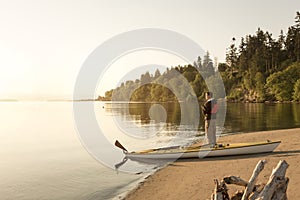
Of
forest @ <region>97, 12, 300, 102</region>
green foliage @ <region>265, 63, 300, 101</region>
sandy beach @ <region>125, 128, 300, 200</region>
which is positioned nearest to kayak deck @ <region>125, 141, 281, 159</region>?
sandy beach @ <region>125, 128, 300, 200</region>

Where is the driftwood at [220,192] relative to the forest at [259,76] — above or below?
below

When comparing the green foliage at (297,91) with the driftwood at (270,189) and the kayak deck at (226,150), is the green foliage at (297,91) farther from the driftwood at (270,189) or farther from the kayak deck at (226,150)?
the driftwood at (270,189)

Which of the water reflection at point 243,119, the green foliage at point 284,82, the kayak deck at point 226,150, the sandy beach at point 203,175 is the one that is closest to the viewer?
the sandy beach at point 203,175

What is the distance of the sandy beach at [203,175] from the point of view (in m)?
10.4

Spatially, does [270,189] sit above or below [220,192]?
above

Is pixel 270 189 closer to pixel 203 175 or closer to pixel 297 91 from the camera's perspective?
pixel 203 175

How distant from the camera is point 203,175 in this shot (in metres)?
12.6

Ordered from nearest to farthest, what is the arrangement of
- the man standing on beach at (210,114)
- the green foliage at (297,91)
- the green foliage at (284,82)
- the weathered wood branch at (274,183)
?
the weathered wood branch at (274,183) < the man standing on beach at (210,114) < the green foliage at (297,91) < the green foliage at (284,82)

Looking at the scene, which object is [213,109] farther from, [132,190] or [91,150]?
[91,150]

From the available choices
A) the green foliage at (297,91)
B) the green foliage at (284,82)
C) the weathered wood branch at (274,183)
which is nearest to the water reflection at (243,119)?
the weathered wood branch at (274,183)

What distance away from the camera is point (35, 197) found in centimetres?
1197

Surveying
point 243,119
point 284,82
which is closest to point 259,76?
point 284,82

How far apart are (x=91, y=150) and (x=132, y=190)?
464 inches

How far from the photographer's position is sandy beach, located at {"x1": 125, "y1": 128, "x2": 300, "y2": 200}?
10.4m
